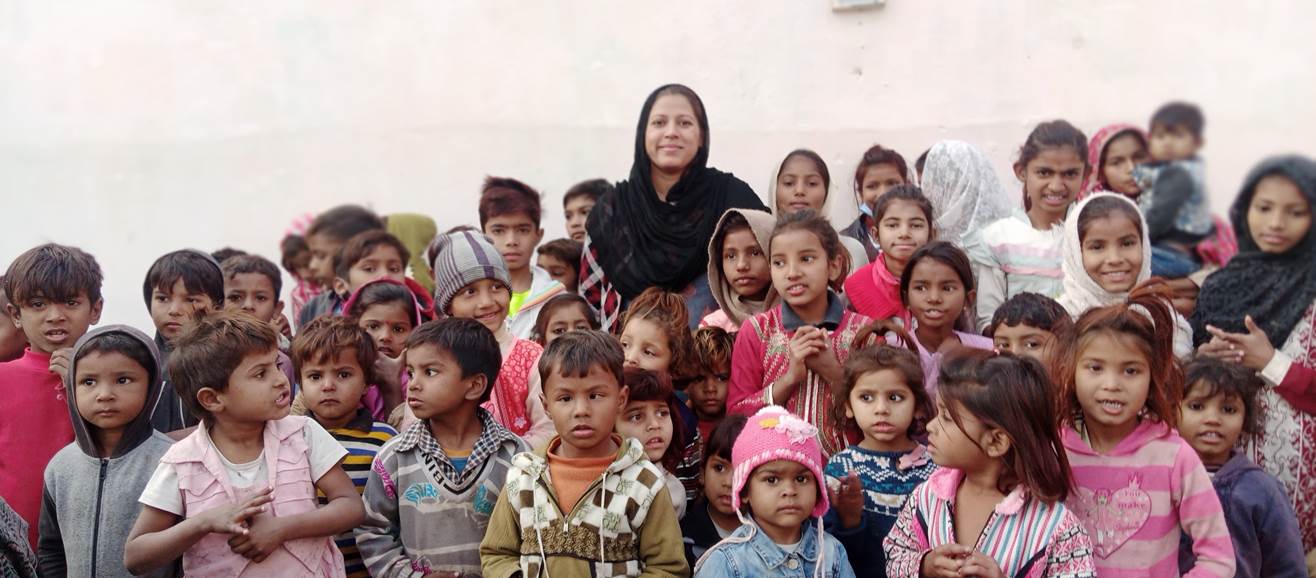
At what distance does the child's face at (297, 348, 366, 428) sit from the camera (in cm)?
403

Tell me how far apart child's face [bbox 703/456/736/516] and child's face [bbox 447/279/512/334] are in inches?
40.3

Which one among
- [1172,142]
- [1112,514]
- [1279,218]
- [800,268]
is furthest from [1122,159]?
[1112,514]

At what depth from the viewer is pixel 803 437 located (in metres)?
3.56

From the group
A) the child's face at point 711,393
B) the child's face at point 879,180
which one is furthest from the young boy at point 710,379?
the child's face at point 879,180

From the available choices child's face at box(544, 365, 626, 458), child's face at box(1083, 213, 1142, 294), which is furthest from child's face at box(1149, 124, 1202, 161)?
child's face at box(544, 365, 626, 458)

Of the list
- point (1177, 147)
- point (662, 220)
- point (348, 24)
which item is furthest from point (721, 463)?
point (348, 24)

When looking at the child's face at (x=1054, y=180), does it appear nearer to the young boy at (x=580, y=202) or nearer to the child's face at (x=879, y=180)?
the child's face at (x=879, y=180)

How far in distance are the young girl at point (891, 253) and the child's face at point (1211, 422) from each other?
105 centimetres

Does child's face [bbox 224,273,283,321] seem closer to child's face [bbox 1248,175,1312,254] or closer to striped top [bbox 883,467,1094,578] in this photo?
striped top [bbox 883,467,1094,578]

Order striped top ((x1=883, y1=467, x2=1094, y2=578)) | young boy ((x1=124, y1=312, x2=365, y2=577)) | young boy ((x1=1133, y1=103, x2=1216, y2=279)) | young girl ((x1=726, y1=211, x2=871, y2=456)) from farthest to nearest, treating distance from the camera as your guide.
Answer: young boy ((x1=1133, y1=103, x2=1216, y2=279)) → young girl ((x1=726, y1=211, x2=871, y2=456)) → young boy ((x1=124, y1=312, x2=365, y2=577)) → striped top ((x1=883, y1=467, x2=1094, y2=578))

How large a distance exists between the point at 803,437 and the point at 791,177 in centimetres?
234

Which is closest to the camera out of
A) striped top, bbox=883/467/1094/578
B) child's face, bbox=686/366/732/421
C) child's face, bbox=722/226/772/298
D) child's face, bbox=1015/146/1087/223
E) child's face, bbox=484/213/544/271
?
striped top, bbox=883/467/1094/578

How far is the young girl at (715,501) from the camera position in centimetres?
393

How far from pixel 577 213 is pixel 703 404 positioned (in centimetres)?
233
